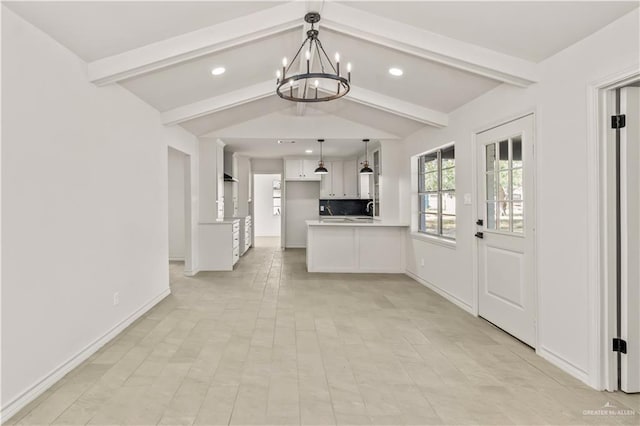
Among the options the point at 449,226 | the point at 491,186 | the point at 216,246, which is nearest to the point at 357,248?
the point at 449,226

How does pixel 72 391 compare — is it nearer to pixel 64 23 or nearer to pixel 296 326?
pixel 296 326

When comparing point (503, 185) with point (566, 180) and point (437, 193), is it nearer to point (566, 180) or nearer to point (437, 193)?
point (566, 180)

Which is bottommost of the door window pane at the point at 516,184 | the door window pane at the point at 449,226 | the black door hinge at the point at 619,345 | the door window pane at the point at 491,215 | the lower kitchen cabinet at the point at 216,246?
the black door hinge at the point at 619,345

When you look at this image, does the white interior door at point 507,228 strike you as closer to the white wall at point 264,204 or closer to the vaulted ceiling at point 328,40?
the vaulted ceiling at point 328,40

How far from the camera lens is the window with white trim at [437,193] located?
16.9ft

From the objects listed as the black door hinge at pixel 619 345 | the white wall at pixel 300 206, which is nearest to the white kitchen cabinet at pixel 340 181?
the white wall at pixel 300 206

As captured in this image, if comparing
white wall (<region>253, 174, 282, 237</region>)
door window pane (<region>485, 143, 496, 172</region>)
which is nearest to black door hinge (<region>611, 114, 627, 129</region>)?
door window pane (<region>485, 143, 496, 172</region>)

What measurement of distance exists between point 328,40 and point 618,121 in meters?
2.55

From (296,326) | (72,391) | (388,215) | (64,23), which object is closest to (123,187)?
(64,23)

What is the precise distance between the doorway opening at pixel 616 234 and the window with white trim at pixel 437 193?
7.73ft

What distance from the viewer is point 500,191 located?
3703mm

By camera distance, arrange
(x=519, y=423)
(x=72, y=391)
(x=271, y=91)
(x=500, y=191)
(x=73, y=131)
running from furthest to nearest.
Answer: (x=271, y=91) < (x=500, y=191) < (x=73, y=131) < (x=72, y=391) < (x=519, y=423)

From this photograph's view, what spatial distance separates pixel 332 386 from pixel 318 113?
4.84 m

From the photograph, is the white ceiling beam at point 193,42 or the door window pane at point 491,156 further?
the door window pane at point 491,156
